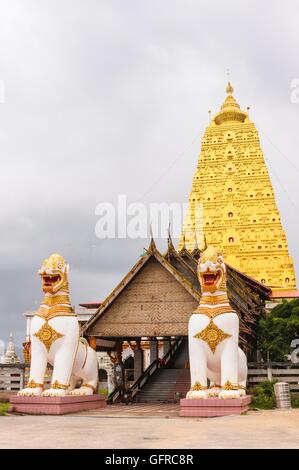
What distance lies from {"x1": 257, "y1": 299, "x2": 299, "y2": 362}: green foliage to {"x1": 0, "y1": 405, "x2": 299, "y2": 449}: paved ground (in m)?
7.81

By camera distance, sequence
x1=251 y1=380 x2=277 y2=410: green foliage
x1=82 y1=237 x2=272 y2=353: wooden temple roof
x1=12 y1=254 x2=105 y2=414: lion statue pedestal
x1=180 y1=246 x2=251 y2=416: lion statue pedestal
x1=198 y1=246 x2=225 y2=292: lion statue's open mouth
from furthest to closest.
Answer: x1=82 y1=237 x2=272 y2=353: wooden temple roof
x1=251 y1=380 x2=277 y2=410: green foliage
x1=198 y1=246 x2=225 y2=292: lion statue's open mouth
x1=12 y1=254 x2=105 y2=414: lion statue pedestal
x1=180 y1=246 x2=251 y2=416: lion statue pedestal

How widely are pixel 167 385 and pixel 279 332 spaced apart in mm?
4538

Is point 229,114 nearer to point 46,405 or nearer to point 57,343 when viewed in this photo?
point 57,343

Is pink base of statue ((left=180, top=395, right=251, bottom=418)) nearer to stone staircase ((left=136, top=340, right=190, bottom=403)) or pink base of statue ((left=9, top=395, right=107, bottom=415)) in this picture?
pink base of statue ((left=9, top=395, right=107, bottom=415))

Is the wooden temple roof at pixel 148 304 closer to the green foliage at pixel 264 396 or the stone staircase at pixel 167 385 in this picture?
the green foliage at pixel 264 396

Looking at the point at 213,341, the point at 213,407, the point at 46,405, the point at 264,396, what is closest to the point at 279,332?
the point at 264,396

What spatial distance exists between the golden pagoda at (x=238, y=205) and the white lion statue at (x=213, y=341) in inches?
1112

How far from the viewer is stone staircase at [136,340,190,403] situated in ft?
61.8

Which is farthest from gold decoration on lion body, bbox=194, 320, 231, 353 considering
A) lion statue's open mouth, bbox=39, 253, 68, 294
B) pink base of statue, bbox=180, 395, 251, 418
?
lion statue's open mouth, bbox=39, 253, 68, 294

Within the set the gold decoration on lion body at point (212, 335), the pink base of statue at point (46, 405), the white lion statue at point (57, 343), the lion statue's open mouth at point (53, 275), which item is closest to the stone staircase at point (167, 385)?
the white lion statue at point (57, 343)

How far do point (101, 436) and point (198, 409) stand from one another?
4.51 metres

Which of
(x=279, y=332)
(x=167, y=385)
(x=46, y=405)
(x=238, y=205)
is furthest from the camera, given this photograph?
(x=238, y=205)

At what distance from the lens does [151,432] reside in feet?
30.9
